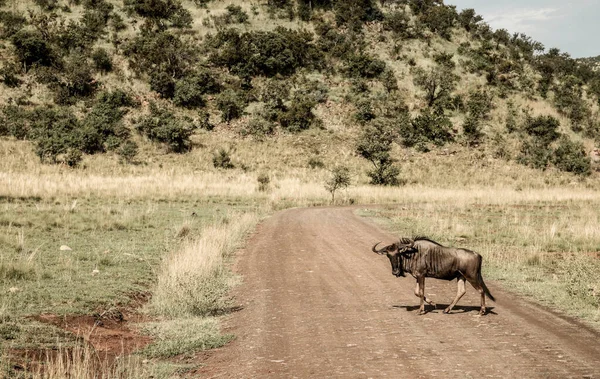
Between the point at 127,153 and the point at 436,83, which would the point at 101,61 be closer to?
the point at 127,153

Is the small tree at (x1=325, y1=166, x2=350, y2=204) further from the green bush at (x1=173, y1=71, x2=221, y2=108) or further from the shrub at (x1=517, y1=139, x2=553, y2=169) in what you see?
the shrub at (x1=517, y1=139, x2=553, y2=169)

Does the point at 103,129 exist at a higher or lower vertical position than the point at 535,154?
higher

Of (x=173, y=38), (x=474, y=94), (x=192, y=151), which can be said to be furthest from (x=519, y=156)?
(x=173, y=38)

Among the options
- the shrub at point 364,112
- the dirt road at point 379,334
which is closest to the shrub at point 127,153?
the shrub at point 364,112

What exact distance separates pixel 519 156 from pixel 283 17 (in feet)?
144

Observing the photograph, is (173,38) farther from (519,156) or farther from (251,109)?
(519,156)

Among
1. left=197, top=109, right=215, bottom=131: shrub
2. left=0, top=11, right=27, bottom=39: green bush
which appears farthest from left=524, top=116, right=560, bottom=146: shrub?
left=0, top=11, right=27, bottom=39: green bush

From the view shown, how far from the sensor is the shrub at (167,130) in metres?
57.7

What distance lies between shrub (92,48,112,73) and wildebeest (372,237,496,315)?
67.4 meters

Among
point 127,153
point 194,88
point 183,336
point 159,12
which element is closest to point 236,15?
point 159,12

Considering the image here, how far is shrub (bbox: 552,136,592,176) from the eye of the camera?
61906 millimetres

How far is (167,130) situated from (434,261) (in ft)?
171

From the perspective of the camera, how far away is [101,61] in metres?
68.2

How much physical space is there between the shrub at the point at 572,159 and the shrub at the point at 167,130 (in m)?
43.6
